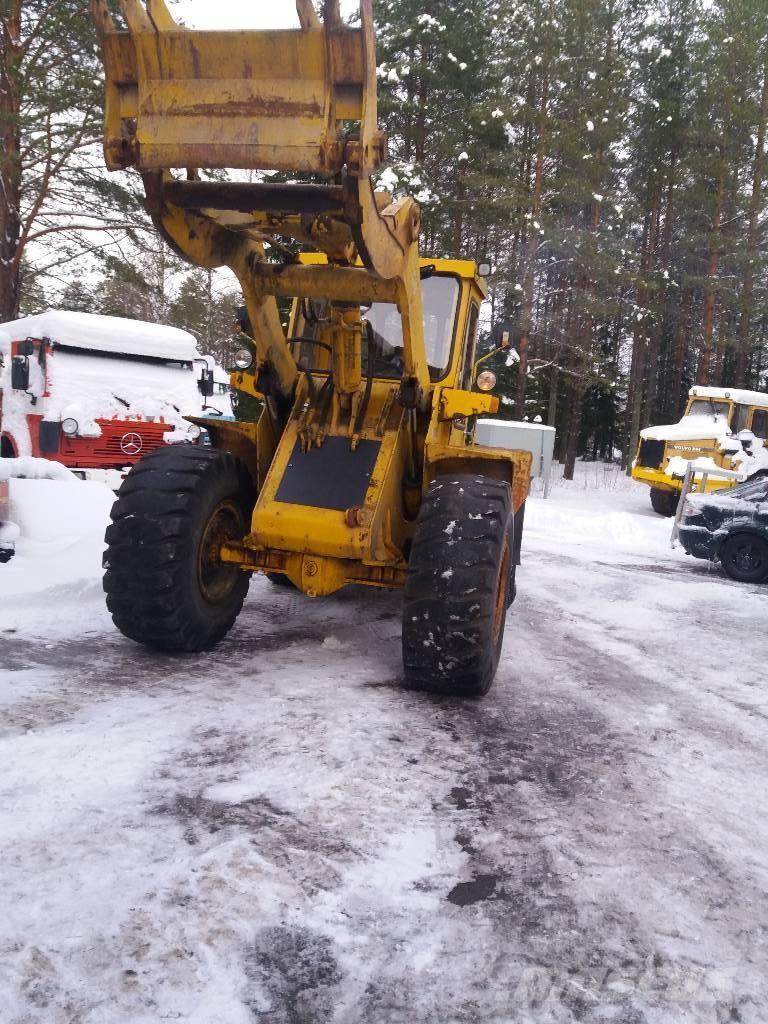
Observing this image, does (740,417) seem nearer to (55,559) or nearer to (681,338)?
(681,338)

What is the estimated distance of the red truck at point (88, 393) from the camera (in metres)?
11.3

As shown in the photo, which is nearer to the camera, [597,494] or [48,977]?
[48,977]

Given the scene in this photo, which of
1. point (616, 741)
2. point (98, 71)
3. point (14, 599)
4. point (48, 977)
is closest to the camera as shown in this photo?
point (48, 977)

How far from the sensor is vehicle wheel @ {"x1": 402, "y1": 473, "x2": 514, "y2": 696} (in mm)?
3988

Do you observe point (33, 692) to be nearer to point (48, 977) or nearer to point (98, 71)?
point (48, 977)

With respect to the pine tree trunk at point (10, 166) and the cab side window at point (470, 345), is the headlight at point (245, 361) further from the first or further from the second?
the pine tree trunk at point (10, 166)

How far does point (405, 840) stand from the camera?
2.72 m

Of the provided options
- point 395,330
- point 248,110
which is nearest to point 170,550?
point 395,330

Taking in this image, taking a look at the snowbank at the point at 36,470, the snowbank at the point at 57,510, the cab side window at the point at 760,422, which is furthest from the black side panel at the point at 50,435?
the cab side window at the point at 760,422

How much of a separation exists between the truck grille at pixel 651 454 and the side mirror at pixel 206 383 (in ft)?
36.8

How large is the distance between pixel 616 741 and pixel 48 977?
2.79 metres

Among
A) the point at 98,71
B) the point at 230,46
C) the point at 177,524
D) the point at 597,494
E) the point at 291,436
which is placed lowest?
the point at 597,494

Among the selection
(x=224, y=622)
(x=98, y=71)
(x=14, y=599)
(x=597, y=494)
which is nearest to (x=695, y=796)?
(x=224, y=622)

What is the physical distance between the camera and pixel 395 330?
17.4 ft
